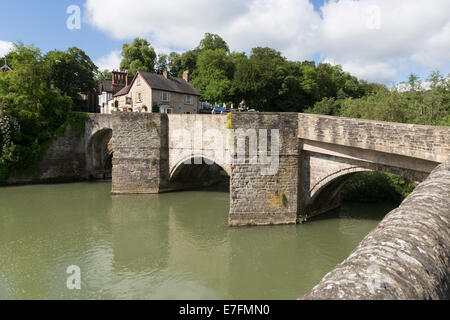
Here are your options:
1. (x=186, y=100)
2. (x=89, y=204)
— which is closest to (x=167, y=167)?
(x=89, y=204)

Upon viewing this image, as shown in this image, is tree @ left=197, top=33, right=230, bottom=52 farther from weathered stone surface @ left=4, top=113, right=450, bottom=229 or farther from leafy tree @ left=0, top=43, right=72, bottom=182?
weathered stone surface @ left=4, top=113, right=450, bottom=229

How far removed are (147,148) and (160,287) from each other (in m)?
11.2

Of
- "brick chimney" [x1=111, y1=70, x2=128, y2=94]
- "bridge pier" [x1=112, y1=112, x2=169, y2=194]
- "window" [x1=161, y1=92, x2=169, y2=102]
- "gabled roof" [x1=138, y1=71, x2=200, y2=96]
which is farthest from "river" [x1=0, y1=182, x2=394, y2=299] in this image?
"brick chimney" [x1=111, y1=70, x2=128, y2=94]

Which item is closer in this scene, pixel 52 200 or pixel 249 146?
pixel 249 146

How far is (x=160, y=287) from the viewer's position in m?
8.92

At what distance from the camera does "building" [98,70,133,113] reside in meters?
42.0

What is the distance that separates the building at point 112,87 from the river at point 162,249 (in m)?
26.6

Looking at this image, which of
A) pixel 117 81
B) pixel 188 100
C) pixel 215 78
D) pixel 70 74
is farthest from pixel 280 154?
pixel 117 81

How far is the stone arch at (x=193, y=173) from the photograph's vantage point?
19.0 m

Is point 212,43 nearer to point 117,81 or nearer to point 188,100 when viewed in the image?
point 117,81

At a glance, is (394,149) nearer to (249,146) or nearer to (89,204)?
(249,146)

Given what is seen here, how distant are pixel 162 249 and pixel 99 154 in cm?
1590

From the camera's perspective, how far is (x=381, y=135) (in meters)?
10.8

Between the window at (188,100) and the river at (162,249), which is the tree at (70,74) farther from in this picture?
the river at (162,249)
